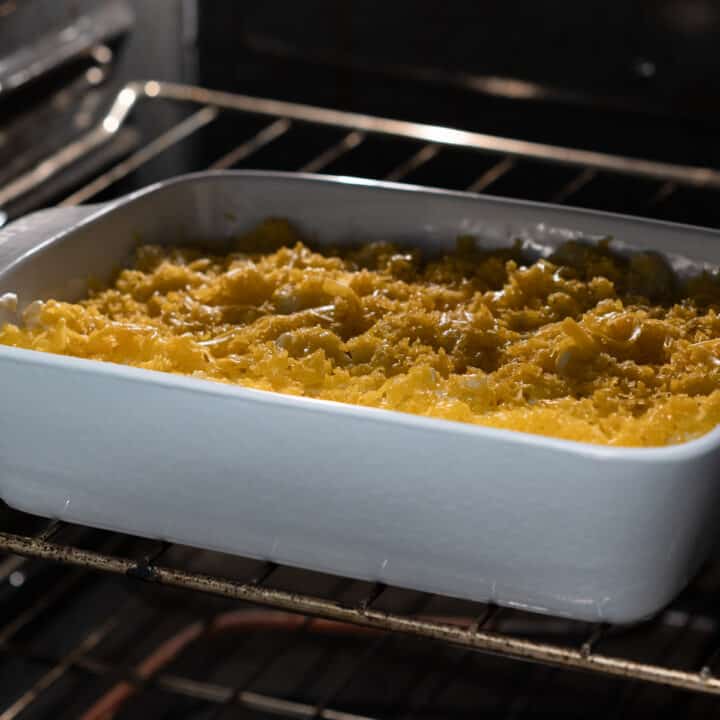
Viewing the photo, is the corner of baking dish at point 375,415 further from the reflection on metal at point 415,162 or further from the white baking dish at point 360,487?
the reflection on metal at point 415,162

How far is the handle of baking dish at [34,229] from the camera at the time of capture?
831mm

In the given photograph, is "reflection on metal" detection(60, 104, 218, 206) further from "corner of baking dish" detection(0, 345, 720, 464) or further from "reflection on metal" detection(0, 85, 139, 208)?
"corner of baking dish" detection(0, 345, 720, 464)

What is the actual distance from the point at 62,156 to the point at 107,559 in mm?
498

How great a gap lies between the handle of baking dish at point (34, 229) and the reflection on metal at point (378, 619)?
0.19 meters

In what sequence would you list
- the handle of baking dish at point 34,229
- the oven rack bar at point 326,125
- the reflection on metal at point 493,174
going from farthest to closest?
1. the reflection on metal at point 493,174
2. the oven rack bar at point 326,125
3. the handle of baking dish at point 34,229

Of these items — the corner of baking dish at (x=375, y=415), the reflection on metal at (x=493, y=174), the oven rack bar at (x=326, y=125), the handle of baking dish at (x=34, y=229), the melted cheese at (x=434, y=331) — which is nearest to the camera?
the corner of baking dish at (x=375, y=415)

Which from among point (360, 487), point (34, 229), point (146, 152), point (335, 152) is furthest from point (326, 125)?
point (360, 487)

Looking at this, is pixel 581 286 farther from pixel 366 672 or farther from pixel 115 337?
Answer: pixel 366 672

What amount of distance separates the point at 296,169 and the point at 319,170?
2 centimetres

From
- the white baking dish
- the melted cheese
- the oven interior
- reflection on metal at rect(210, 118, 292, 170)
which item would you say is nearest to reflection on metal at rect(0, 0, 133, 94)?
the oven interior

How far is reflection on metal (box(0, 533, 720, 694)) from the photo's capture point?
25.2 inches

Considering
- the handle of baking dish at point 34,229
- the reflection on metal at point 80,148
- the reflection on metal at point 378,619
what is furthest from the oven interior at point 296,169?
the reflection on metal at point 378,619

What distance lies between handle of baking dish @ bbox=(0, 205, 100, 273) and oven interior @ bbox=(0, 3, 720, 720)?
0.60ft

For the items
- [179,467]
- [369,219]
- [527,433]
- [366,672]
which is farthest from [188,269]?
[366,672]
